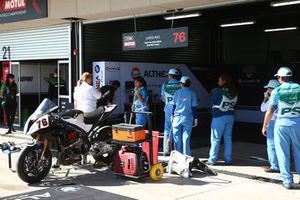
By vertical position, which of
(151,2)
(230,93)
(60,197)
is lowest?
(60,197)

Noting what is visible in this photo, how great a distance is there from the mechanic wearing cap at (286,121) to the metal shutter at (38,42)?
6.60 m

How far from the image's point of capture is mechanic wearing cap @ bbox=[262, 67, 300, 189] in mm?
6184

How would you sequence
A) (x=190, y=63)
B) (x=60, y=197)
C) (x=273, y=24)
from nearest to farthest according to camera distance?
(x=60, y=197)
(x=190, y=63)
(x=273, y=24)

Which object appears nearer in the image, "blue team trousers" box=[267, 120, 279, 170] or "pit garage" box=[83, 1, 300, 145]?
"blue team trousers" box=[267, 120, 279, 170]

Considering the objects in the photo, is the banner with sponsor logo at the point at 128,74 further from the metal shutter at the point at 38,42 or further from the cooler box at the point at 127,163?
the cooler box at the point at 127,163

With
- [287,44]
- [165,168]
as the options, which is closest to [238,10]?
[287,44]

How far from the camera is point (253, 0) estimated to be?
7.80 m

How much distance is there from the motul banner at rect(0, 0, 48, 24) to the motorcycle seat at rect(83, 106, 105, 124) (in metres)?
4.46

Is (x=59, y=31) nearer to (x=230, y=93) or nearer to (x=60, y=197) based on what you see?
(x=230, y=93)

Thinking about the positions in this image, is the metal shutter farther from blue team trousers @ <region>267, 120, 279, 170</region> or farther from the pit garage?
blue team trousers @ <region>267, 120, 279, 170</region>

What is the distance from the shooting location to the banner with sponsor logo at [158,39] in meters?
8.58

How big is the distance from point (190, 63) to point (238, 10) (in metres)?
2.39

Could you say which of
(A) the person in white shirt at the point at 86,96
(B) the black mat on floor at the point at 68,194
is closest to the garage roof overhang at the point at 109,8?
(A) the person in white shirt at the point at 86,96

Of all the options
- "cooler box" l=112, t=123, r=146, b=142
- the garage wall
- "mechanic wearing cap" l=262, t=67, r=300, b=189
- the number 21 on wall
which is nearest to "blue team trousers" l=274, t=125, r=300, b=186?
"mechanic wearing cap" l=262, t=67, r=300, b=189
